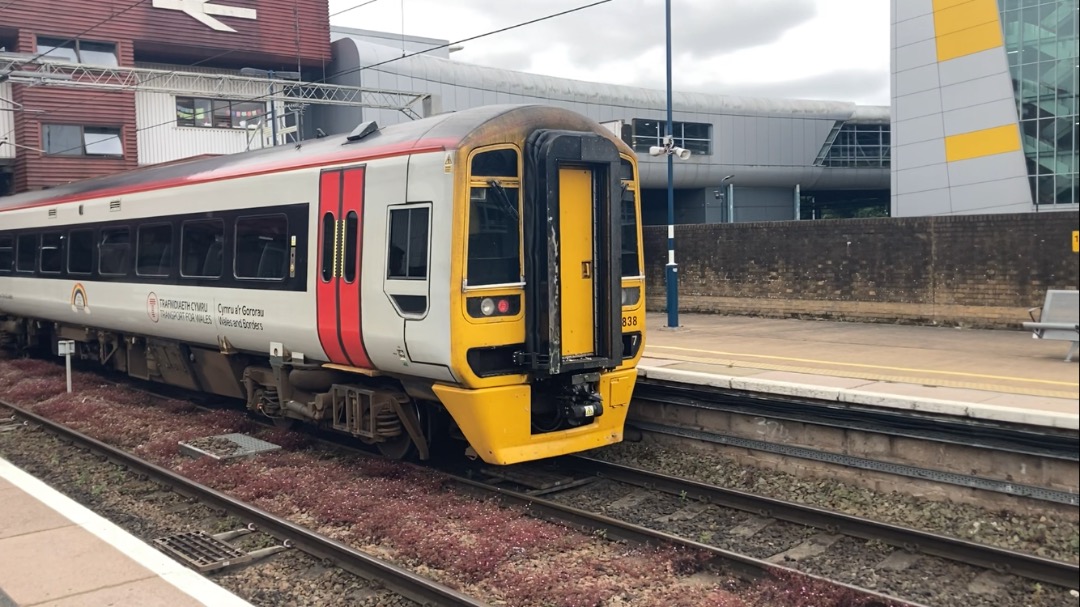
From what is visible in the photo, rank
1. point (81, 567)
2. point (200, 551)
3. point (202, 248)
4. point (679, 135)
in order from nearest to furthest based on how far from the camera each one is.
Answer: point (81, 567), point (200, 551), point (202, 248), point (679, 135)

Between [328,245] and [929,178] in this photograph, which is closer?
[328,245]

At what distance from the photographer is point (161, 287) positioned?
11695mm

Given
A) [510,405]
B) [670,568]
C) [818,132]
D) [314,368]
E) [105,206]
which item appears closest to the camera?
[670,568]

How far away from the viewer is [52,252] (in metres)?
15.1

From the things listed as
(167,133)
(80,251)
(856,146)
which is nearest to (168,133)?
(167,133)

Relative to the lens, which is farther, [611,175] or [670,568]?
[611,175]

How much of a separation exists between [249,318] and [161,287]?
247 cm

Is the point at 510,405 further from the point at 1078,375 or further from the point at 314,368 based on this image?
the point at 1078,375

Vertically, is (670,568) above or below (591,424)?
below

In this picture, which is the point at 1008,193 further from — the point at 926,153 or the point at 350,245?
the point at 350,245

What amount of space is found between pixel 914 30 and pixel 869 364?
5.31 meters

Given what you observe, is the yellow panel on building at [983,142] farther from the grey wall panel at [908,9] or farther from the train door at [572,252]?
the train door at [572,252]

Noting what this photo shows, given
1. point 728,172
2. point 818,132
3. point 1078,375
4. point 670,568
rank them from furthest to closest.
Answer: point 818,132 → point 728,172 → point 670,568 → point 1078,375

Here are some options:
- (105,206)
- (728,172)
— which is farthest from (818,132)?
(105,206)
